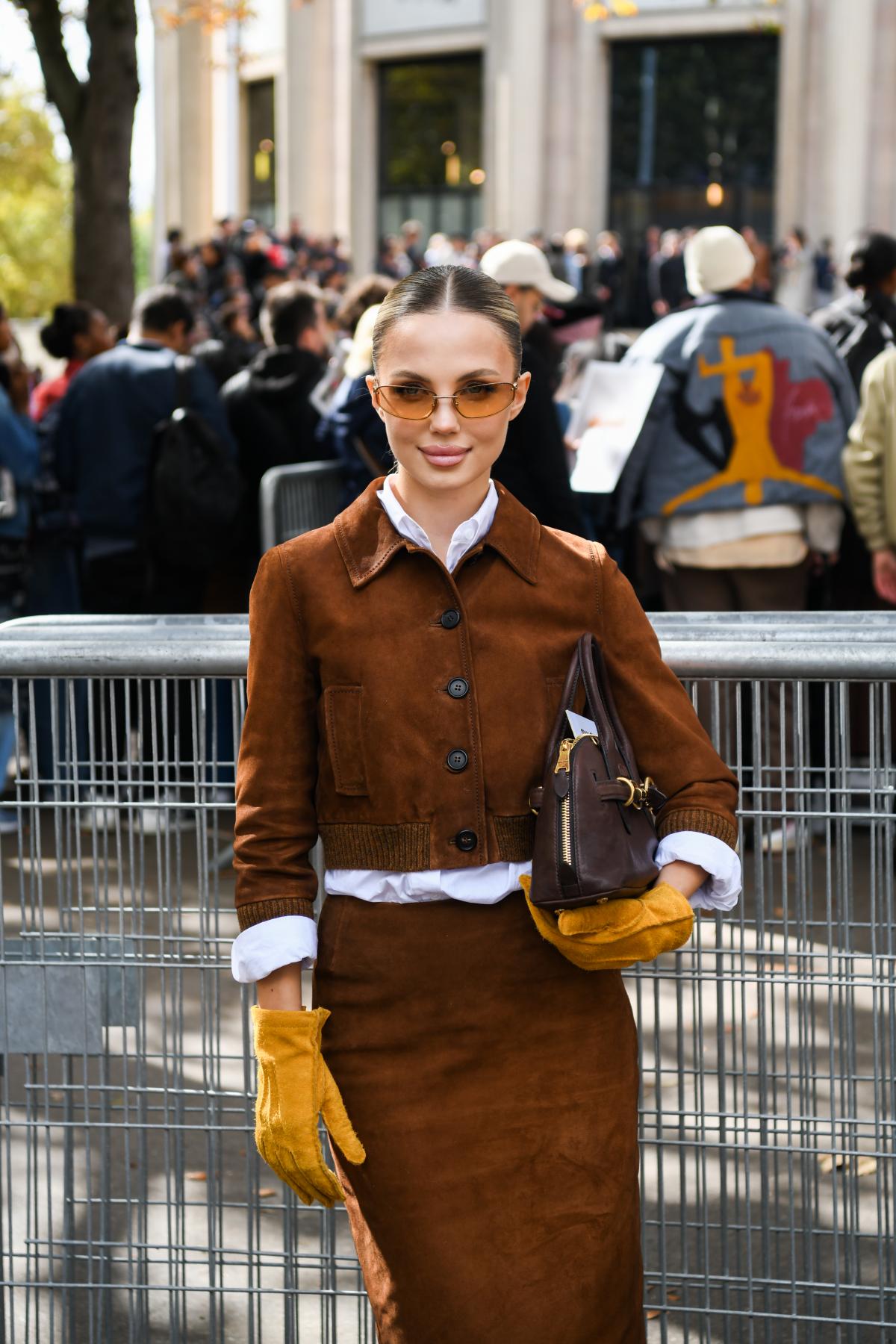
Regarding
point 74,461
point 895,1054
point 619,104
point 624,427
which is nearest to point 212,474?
point 74,461

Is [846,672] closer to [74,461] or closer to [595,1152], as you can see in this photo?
[595,1152]

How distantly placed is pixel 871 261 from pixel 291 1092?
586 centimetres

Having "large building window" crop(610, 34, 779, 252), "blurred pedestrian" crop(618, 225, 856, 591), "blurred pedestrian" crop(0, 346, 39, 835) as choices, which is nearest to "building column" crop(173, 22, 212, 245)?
"large building window" crop(610, 34, 779, 252)

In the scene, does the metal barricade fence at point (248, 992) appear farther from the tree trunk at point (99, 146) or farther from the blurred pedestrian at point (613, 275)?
the blurred pedestrian at point (613, 275)

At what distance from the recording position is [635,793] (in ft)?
7.75

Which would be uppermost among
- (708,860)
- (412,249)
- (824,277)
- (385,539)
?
(412,249)

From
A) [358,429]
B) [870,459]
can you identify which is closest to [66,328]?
[358,429]

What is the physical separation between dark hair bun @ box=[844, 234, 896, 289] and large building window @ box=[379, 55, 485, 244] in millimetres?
40778

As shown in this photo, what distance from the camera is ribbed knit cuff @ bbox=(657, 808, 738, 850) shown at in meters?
2.44

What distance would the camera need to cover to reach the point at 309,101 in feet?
150

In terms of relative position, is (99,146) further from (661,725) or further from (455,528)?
(661,725)

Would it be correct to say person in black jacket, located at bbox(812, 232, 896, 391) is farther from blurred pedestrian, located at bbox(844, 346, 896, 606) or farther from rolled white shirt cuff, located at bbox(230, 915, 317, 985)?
rolled white shirt cuff, located at bbox(230, 915, 317, 985)

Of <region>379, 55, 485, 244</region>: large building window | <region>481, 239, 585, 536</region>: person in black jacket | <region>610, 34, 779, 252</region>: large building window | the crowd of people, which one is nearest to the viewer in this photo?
<region>481, 239, 585, 536</region>: person in black jacket

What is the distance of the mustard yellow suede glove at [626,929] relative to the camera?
7.55 feet
